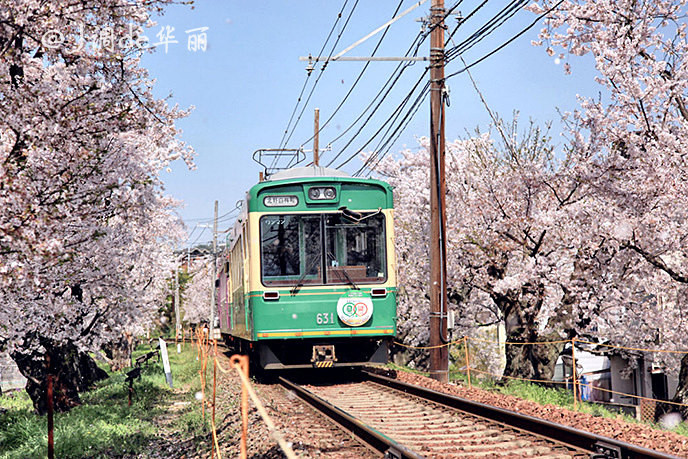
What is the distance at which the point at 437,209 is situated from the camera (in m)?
15.0

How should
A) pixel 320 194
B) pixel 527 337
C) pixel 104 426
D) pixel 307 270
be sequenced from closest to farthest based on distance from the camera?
pixel 104 426 → pixel 307 270 → pixel 320 194 → pixel 527 337

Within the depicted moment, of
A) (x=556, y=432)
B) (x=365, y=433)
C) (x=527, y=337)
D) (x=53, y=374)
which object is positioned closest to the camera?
(x=556, y=432)

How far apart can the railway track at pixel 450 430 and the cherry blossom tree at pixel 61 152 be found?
383 centimetres

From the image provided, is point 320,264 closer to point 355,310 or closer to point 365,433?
point 355,310

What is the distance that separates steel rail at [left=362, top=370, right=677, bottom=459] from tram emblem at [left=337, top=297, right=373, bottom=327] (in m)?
2.20

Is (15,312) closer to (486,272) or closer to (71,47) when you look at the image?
(71,47)

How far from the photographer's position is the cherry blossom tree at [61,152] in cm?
746

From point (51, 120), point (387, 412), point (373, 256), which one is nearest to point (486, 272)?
point (373, 256)

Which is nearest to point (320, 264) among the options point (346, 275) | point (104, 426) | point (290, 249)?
point (346, 275)

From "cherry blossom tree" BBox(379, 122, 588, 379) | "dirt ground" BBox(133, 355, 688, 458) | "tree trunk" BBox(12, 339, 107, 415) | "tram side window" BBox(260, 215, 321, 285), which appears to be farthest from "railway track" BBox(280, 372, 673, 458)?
"cherry blossom tree" BBox(379, 122, 588, 379)

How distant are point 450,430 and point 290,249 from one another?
5.49 meters

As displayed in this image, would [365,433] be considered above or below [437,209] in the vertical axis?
below

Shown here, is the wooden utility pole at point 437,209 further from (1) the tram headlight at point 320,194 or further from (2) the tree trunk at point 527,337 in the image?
(2) the tree trunk at point 527,337

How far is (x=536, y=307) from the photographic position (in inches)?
776
